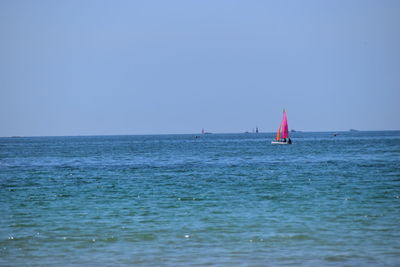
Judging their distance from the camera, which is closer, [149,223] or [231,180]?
[149,223]

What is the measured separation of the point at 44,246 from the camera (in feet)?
67.4

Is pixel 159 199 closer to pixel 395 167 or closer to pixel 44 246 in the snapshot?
pixel 44 246

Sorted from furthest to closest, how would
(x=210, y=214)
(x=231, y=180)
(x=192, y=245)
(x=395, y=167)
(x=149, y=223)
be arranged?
(x=395, y=167), (x=231, y=180), (x=210, y=214), (x=149, y=223), (x=192, y=245)

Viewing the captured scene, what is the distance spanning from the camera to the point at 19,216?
27766 millimetres

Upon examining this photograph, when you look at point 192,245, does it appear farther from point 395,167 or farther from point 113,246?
point 395,167

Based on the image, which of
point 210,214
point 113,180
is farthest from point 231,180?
point 210,214

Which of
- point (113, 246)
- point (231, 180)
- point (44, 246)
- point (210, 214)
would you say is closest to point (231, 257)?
point (113, 246)

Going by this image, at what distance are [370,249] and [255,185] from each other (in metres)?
21.8

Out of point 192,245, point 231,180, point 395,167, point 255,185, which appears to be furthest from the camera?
point 395,167

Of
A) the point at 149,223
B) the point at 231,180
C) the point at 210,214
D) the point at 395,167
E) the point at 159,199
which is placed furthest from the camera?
the point at 395,167

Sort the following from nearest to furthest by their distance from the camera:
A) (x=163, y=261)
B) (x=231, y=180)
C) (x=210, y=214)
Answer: (x=163, y=261) → (x=210, y=214) → (x=231, y=180)

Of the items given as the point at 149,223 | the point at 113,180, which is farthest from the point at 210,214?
the point at 113,180

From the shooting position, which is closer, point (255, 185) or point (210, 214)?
point (210, 214)

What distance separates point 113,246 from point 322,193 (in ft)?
60.3
